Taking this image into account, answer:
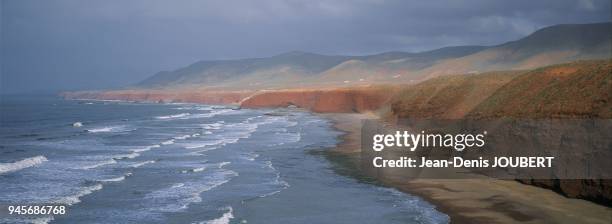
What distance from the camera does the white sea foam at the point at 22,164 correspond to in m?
28.4

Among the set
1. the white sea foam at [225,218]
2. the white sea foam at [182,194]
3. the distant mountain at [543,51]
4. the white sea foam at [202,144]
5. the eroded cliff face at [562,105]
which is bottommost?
the white sea foam at [225,218]

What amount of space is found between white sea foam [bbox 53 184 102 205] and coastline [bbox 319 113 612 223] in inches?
464

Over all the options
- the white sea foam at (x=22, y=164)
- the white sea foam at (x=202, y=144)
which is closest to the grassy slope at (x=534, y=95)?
the white sea foam at (x=202, y=144)

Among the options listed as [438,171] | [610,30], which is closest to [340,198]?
[438,171]

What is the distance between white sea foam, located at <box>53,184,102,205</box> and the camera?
20359mm

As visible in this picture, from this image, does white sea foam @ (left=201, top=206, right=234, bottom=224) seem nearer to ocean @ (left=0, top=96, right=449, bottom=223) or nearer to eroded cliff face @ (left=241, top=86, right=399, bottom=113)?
ocean @ (left=0, top=96, right=449, bottom=223)

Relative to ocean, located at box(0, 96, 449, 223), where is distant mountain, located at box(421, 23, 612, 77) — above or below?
above

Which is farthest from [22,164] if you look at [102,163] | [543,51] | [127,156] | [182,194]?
[543,51]

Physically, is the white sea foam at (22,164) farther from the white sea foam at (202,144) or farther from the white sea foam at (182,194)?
the white sea foam at (182,194)

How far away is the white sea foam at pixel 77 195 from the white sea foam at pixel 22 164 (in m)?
7.48

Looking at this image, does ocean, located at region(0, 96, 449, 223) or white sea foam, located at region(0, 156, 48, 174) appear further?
white sea foam, located at region(0, 156, 48, 174)

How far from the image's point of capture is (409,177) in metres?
25.2

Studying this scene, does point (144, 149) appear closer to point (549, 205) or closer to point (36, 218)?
point (36, 218)

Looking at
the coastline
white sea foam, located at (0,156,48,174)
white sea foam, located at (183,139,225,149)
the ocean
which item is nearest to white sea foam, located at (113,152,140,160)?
the ocean
